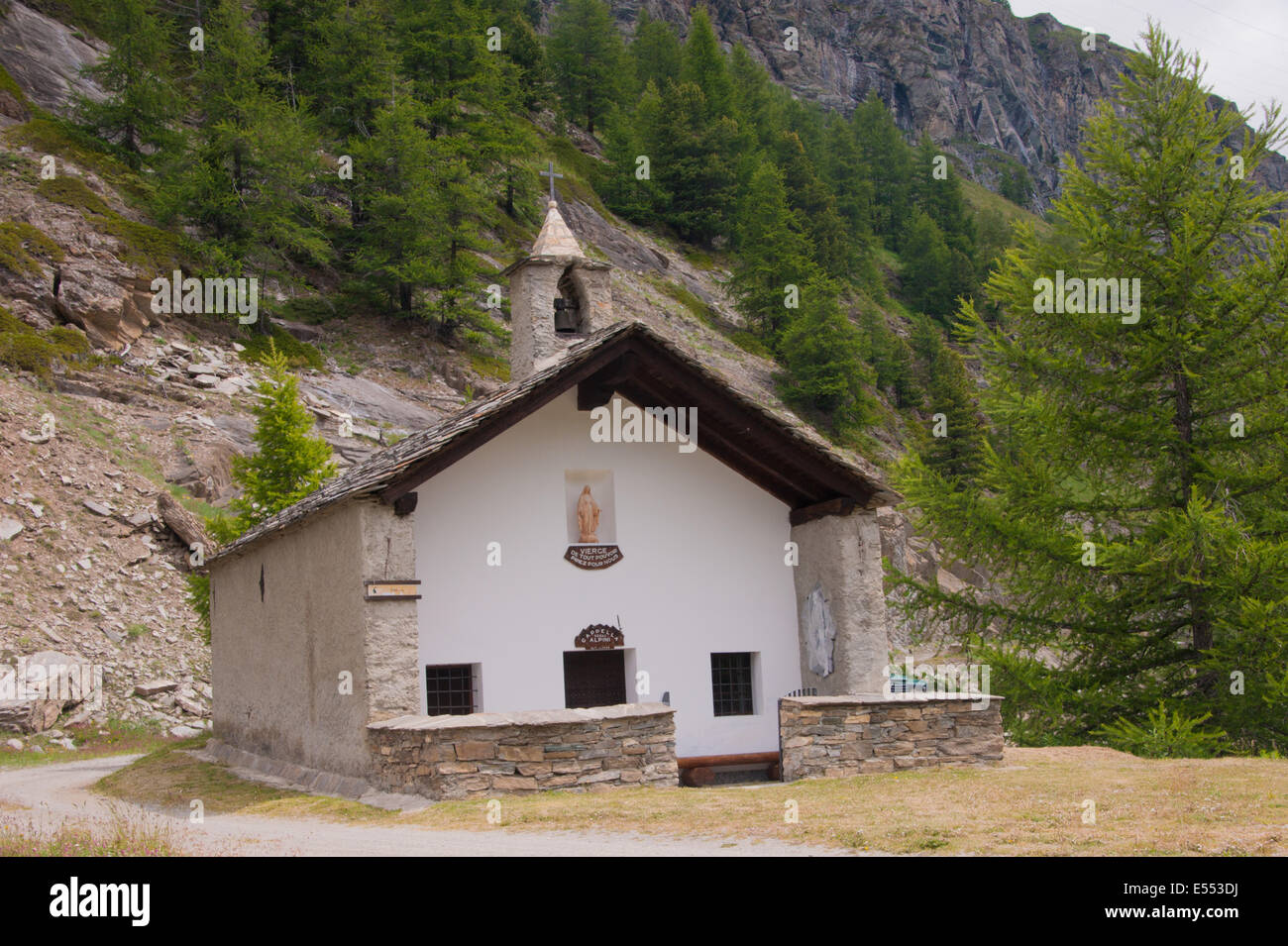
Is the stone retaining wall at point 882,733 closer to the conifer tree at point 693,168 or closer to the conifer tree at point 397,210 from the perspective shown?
the conifer tree at point 397,210

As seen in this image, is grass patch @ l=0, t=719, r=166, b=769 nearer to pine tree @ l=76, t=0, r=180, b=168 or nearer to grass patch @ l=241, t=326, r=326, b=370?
grass patch @ l=241, t=326, r=326, b=370

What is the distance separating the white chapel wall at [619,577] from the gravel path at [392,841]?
3.76 meters

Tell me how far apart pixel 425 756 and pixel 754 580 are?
6.45 m

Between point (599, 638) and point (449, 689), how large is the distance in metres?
2.16

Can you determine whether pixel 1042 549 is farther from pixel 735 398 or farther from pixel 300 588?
pixel 300 588

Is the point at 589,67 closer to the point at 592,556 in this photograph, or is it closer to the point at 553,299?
the point at 553,299

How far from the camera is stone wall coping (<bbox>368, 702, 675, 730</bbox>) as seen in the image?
1180 centimetres

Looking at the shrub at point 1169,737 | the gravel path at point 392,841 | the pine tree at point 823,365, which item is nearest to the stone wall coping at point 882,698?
the shrub at point 1169,737

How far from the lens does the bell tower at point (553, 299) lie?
18047mm

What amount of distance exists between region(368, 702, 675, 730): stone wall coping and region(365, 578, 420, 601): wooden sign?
137 cm

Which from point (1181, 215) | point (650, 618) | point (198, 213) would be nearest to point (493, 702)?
point (650, 618)

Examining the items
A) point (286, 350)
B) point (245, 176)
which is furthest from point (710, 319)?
point (286, 350)

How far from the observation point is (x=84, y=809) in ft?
42.9

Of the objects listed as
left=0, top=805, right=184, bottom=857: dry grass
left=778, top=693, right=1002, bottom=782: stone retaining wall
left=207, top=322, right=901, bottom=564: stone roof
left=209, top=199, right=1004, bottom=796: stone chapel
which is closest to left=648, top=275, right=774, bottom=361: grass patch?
left=209, top=199, right=1004, bottom=796: stone chapel
